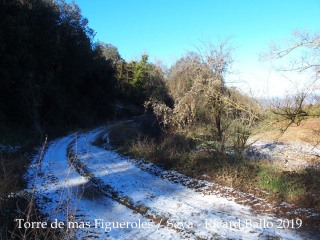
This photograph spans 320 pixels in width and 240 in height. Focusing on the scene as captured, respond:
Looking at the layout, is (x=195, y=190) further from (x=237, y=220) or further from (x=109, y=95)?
(x=109, y=95)

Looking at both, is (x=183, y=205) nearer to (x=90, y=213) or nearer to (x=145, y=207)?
(x=145, y=207)

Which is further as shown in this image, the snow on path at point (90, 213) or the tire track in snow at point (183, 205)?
the tire track in snow at point (183, 205)

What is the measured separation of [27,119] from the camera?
28078mm

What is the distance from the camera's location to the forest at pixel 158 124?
8.55m

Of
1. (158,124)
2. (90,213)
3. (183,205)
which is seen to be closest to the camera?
(90,213)

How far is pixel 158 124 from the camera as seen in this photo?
2333cm

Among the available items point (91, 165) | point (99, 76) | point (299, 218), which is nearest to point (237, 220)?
point (299, 218)

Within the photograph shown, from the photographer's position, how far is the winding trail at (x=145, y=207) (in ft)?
23.9

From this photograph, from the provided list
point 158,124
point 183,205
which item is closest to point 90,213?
point 183,205

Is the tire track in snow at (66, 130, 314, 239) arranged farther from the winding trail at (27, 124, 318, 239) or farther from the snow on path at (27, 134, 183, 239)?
the snow on path at (27, 134, 183, 239)

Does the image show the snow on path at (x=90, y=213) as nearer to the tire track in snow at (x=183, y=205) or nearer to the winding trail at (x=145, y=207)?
the winding trail at (x=145, y=207)

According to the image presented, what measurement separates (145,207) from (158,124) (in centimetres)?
1438

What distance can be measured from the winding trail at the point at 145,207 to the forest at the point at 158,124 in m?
0.17

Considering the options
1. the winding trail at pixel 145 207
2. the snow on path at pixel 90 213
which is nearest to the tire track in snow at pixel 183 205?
the winding trail at pixel 145 207
